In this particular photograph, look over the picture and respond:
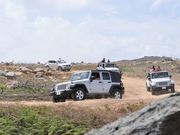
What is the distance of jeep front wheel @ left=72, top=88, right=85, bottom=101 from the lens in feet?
51.8

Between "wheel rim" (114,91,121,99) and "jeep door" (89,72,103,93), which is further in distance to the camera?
"wheel rim" (114,91,121,99)

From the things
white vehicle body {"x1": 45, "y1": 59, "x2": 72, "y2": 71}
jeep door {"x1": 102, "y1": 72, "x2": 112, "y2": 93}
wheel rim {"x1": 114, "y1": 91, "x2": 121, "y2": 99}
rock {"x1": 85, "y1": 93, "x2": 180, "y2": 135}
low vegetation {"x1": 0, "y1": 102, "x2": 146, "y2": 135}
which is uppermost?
white vehicle body {"x1": 45, "y1": 59, "x2": 72, "y2": 71}

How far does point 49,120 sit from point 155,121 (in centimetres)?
555

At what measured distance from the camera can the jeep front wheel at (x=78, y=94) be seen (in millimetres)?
15773

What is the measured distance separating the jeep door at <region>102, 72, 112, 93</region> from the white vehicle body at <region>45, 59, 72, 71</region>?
22196 millimetres

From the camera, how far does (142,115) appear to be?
186 inches

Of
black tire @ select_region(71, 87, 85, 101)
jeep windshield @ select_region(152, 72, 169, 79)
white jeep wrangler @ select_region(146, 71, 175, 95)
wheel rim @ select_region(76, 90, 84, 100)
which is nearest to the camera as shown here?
black tire @ select_region(71, 87, 85, 101)

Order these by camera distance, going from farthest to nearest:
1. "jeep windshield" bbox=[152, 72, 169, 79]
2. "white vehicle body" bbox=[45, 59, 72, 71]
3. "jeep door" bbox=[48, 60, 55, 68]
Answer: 1. "jeep door" bbox=[48, 60, 55, 68]
2. "white vehicle body" bbox=[45, 59, 72, 71]
3. "jeep windshield" bbox=[152, 72, 169, 79]

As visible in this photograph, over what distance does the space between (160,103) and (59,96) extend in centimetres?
1184

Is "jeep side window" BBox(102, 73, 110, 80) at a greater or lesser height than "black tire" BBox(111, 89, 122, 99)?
greater

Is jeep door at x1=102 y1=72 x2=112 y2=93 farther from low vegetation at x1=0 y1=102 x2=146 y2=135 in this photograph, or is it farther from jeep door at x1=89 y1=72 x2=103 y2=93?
low vegetation at x1=0 y1=102 x2=146 y2=135

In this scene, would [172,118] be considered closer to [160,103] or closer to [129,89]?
[160,103]

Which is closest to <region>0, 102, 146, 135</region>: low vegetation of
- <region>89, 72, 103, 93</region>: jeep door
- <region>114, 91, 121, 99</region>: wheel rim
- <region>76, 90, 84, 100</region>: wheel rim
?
<region>76, 90, 84, 100</region>: wheel rim

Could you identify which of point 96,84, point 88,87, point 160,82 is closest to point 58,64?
point 160,82
